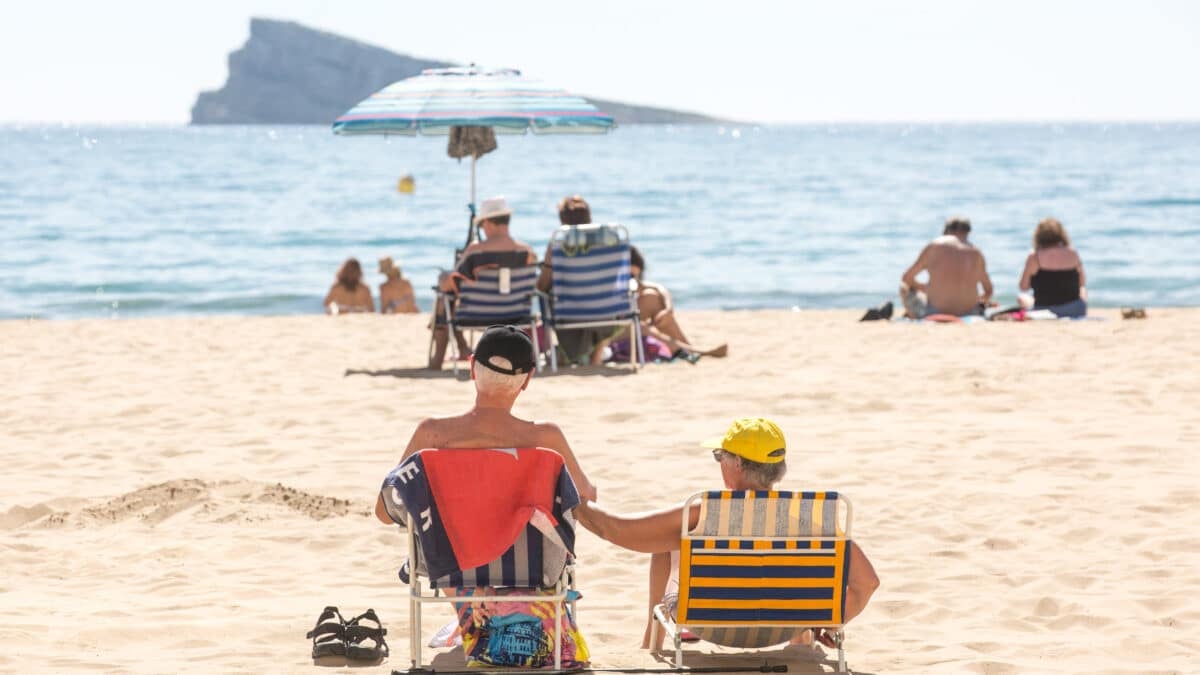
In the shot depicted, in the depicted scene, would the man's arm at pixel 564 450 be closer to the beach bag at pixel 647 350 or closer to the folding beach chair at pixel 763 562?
the folding beach chair at pixel 763 562

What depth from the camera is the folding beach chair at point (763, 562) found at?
11.9ft

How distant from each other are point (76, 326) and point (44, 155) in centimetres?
6891

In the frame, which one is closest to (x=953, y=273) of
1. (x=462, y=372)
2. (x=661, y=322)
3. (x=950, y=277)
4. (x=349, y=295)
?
(x=950, y=277)

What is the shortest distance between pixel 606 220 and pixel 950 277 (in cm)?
2778

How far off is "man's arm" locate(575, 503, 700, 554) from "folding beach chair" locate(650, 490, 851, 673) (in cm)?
8

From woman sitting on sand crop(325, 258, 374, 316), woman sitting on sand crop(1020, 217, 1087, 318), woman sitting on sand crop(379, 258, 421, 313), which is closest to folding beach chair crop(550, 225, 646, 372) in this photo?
woman sitting on sand crop(1020, 217, 1087, 318)

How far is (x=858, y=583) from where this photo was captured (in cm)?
387

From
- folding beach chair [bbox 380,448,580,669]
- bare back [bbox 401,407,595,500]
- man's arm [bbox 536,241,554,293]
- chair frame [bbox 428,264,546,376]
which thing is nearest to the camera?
folding beach chair [bbox 380,448,580,669]

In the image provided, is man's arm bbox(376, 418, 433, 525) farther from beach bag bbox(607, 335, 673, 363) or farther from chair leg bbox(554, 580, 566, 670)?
beach bag bbox(607, 335, 673, 363)

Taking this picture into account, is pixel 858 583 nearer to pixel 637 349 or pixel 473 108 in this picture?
pixel 637 349

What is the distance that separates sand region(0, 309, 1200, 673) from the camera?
449cm

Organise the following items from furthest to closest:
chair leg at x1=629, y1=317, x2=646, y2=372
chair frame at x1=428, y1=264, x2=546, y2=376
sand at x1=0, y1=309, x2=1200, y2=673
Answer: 1. chair leg at x1=629, y1=317, x2=646, y2=372
2. chair frame at x1=428, y1=264, x2=546, y2=376
3. sand at x1=0, y1=309, x2=1200, y2=673

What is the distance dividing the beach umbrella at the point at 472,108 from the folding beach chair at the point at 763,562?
6369 millimetres

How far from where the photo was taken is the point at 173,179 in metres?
55.2
